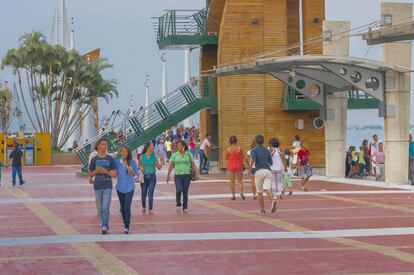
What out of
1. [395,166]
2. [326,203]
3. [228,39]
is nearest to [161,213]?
[326,203]

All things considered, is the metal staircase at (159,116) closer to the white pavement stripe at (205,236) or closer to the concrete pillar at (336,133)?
the concrete pillar at (336,133)

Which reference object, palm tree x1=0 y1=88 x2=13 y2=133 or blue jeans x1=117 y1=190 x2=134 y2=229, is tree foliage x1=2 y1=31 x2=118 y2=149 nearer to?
palm tree x1=0 y1=88 x2=13 y2=133

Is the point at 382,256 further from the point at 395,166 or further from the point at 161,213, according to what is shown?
the point at 395,166

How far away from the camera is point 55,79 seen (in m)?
71.1

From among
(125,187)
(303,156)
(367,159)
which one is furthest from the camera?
(367,159)

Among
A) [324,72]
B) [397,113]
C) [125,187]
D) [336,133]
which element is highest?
[324,72]

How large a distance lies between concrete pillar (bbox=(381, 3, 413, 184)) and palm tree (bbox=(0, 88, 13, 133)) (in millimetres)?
60657

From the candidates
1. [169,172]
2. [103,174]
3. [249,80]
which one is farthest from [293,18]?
[103,174]

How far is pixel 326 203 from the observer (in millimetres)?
23828

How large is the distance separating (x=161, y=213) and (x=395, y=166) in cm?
1192

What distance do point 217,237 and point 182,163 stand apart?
571cm

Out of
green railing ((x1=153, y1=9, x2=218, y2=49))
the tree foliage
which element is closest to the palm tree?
the tree foliage

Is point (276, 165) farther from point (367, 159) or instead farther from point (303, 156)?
point (367, 159)

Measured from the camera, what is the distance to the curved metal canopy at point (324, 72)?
30.7m
